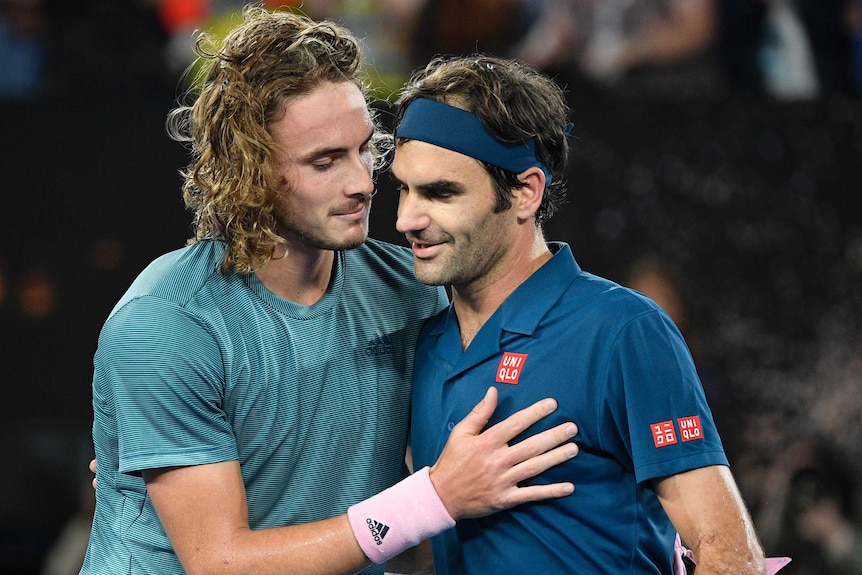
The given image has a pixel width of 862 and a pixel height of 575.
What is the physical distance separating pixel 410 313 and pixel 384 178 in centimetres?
231

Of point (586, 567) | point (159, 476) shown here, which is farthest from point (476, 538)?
point (159, 476)

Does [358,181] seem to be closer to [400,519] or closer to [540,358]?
[540,358]

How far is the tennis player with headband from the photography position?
1979 millimetres

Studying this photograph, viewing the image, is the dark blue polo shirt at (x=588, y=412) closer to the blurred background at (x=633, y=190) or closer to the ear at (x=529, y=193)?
the ear at (x=529, y=193)

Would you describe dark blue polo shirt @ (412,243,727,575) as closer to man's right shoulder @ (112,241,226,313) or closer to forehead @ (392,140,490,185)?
forehead @ (392,140,490,185)

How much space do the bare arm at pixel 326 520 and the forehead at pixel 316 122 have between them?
650mm

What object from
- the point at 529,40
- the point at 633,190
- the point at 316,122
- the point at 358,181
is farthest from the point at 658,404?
the point at 529,40

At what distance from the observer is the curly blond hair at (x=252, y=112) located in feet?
7.49

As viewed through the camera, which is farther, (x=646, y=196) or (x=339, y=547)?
(x=646, y=196)

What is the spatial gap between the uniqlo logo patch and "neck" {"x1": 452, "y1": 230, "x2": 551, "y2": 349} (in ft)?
0.49

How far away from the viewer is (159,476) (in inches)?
84.0

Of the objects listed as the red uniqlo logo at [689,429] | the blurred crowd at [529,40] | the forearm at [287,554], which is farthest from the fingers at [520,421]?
the blurred crowd at [529,40]

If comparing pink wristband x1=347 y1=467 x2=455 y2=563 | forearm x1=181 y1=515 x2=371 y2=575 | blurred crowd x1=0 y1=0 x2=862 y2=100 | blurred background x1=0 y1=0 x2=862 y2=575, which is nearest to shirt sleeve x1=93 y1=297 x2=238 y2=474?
forearm x1=181 y1=515 x2=371 y2=575

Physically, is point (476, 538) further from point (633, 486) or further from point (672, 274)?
point (672, 274)
